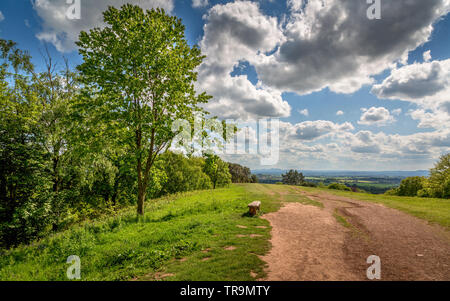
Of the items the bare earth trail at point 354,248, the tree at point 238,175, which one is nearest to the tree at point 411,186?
the bare earth trail at point 354,248

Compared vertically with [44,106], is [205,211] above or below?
below

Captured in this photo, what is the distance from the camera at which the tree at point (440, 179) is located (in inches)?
1428

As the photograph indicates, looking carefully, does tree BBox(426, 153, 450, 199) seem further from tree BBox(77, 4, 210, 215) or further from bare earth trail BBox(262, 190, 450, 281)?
tree BBox(77, 4, 210, 215)

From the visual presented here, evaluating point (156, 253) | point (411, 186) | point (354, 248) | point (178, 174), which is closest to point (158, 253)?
point (156, 253)

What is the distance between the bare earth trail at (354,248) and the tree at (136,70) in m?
10.5

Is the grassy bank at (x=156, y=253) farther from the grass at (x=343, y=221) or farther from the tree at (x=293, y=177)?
the tree at (x=293, y=177)

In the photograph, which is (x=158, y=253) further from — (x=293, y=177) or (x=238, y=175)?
(x=293, y=177)

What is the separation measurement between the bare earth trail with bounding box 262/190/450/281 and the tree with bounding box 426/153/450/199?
38.4 metres

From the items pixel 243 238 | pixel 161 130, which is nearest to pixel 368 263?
pixel 243 238

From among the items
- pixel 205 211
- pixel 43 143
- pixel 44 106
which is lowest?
pixel 205 211

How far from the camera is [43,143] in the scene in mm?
16266

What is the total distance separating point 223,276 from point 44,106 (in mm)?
21617
